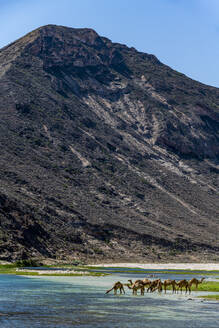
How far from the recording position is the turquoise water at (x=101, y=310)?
82.4 feet

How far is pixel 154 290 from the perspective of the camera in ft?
140

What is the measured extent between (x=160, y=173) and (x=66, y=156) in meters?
31.1

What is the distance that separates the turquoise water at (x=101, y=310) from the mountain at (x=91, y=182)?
53138mm

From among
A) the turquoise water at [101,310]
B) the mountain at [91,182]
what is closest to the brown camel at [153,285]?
the turquoise water at [101,310]

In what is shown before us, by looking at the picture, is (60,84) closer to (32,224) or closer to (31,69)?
(31,69)

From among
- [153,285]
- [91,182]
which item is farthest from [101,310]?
[91,182]

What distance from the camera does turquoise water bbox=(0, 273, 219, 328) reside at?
25125 millimetres

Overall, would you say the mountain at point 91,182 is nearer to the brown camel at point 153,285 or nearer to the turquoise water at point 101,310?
the brown camel at point 153,285

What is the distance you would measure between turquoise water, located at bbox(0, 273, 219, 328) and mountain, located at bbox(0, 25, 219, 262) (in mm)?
53138

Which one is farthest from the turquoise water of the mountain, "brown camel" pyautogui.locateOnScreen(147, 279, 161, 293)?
the mountain

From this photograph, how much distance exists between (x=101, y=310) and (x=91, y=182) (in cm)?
11566

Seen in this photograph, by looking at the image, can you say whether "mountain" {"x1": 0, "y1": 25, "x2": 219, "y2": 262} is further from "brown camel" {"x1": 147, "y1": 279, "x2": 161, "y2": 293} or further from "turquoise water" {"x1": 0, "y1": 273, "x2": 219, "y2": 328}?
"turquoise water" {"x1": 0, "y1": 273, "x2": 219, "y2": 328}

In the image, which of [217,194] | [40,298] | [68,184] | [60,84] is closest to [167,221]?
[68,184]

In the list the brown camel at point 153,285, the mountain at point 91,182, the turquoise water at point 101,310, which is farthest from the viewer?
the mountain at point 91,182
